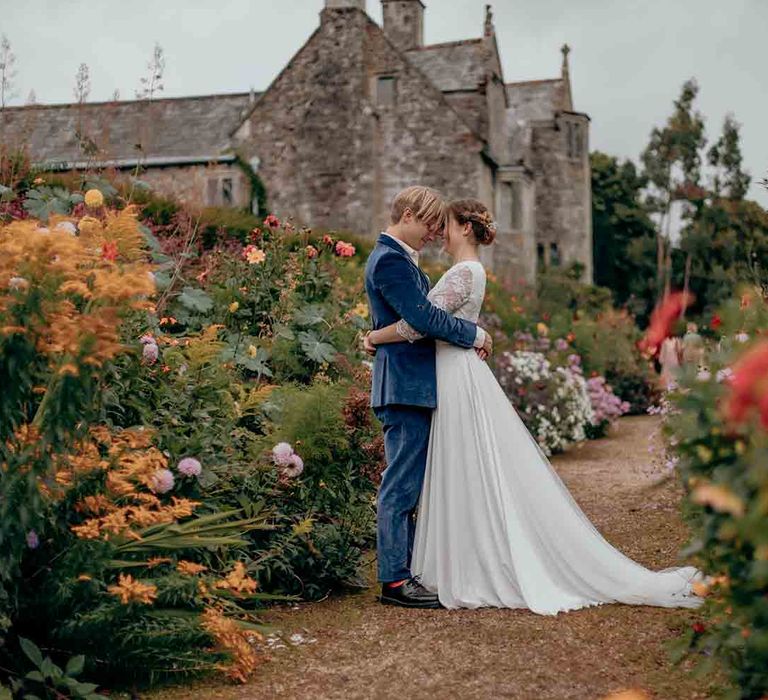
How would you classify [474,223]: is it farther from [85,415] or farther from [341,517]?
[85,415]

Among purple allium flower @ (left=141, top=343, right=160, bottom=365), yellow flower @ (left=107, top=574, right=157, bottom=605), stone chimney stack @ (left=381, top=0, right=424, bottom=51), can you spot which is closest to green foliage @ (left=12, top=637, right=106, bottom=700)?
yellow flower @ (left=107, top=574, right=157, bottom=605)

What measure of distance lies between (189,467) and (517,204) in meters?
30.7

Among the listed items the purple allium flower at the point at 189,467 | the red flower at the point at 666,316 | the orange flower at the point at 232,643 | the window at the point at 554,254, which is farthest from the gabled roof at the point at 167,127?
the red flower at the point at 666,316

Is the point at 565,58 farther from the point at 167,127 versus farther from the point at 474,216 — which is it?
the point at 474,216

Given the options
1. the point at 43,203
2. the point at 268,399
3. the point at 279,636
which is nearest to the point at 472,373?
the point at 268,399

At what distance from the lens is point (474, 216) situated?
5641 mm

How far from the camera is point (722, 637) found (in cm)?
308

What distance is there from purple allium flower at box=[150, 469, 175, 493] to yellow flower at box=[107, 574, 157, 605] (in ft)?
1.59

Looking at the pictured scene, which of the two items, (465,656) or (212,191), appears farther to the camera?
(212,191)

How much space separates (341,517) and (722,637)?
2920 millimetres

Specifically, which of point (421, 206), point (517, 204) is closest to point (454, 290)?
point (421, 206)

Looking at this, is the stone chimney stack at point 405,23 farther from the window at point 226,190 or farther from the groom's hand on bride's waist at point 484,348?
the groom's hand on bride's waist at point 484,348

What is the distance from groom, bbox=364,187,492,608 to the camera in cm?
530

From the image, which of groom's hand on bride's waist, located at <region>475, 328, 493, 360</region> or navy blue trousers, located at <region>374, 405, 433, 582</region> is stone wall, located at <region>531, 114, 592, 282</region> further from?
navy blue trousers, located at <region>374, 405, 433, 582</region>
